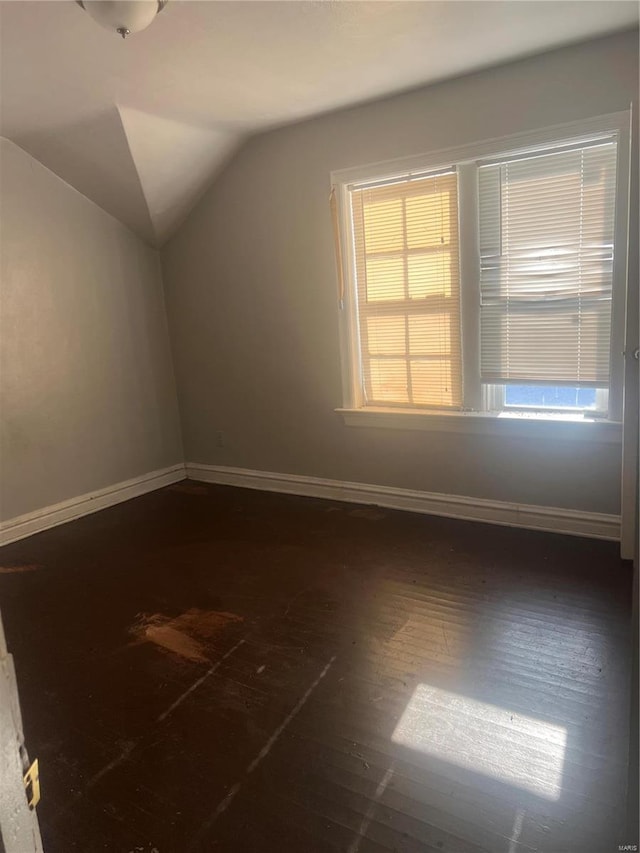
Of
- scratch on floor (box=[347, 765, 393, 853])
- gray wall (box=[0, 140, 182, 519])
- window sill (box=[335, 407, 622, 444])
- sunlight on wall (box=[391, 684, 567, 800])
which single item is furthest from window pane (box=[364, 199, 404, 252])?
scratch on floor (box=[347, 765, 393, 853])

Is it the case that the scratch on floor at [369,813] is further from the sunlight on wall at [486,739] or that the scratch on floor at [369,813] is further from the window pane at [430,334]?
the window pane at [430,334]

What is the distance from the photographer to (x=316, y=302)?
3.79m

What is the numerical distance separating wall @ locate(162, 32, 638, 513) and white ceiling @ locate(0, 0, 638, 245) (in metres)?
0.16

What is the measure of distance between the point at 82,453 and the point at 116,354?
0.80 meters

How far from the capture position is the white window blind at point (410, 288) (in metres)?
3.28

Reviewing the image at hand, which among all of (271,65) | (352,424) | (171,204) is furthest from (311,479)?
(271,65)

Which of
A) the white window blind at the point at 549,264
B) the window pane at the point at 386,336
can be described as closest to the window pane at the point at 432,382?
the window pane at the point at 386,336

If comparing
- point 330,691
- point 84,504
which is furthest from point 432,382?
point 84,504

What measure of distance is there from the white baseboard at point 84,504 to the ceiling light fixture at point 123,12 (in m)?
2.90

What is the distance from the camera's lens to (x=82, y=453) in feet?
13.2

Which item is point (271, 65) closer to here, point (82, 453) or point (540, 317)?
point (540, 317)

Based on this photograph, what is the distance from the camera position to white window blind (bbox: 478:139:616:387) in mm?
2818

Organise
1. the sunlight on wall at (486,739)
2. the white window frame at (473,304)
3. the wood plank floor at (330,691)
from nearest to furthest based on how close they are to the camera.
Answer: the wood plank floor at (330,691) < the sunlight on wall at (486,739) < the white window frame at (473,304)

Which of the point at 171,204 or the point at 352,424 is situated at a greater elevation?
the point at 171,204
